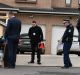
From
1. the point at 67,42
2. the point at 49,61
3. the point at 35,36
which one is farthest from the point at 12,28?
the point at 49,61

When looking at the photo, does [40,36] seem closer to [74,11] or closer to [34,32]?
[34,32]

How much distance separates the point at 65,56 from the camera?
58.2 ft

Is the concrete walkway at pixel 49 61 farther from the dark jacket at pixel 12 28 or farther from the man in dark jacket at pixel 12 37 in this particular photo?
the dark jacket at pixel 12 28

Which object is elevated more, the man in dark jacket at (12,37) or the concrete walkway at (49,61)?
the man in dark jacket at (12,37)

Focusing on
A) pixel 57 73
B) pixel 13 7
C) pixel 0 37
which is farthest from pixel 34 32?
pixel 13 7

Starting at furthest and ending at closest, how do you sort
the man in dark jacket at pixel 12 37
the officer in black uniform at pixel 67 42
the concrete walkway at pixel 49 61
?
the concrete walkway at pixel 49 61, the officer in black uniform at pixel 67 42, the man in dark jacket at pixel 12 37

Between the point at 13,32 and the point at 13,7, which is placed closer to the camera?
the point at 13,32

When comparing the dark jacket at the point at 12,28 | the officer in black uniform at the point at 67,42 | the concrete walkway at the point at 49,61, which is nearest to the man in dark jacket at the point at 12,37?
the dark jacket at the point at 12,28

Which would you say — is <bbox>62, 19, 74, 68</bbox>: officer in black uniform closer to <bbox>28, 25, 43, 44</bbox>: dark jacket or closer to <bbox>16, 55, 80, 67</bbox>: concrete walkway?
<bbox>16, 55, 80, 67</bbox>: concrete walkway

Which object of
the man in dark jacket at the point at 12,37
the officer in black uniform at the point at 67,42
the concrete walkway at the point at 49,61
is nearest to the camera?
the man in dark jacket at the point at 12,37

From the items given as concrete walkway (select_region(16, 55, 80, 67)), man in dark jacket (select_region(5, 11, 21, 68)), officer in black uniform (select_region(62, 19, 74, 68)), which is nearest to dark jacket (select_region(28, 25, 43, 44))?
concrete walkway (select_region(16, 55, 80, 67))

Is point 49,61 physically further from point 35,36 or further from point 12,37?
point 12,37

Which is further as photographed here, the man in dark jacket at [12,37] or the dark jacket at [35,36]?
the dark jacket at [35,36]

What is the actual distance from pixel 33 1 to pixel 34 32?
23.3m
